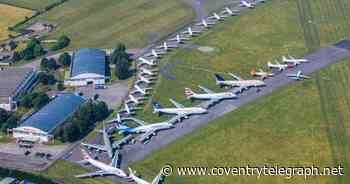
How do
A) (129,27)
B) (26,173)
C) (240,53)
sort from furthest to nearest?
1. (129,27)
2. (240,53)
3. (26,173)

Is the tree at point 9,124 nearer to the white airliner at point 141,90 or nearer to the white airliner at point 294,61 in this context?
Result: the white airliner at point 141,90

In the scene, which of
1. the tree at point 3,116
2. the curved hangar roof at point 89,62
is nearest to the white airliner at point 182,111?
the curved hangar roof at point 89,62

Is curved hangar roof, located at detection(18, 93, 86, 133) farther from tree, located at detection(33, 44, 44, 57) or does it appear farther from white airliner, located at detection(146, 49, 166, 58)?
tree, located at detection(33, 44, 44, 57)

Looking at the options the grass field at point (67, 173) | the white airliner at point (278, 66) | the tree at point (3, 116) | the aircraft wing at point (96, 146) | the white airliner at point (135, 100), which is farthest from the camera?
the white airliner at point (278, 66)

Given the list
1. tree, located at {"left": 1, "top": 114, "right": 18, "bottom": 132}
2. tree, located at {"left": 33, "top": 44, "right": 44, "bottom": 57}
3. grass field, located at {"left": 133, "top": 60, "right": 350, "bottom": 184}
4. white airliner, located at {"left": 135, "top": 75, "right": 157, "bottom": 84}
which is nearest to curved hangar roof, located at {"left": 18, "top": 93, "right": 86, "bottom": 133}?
tree, located at {"left": 1, "top": 114, "right": 18, "bottom": 132}

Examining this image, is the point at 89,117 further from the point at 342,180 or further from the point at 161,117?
the point at 342,180

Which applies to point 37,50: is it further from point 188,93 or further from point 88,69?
point 188,93

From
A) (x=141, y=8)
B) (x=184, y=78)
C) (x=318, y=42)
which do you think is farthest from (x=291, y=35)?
(x=141, y=8)
